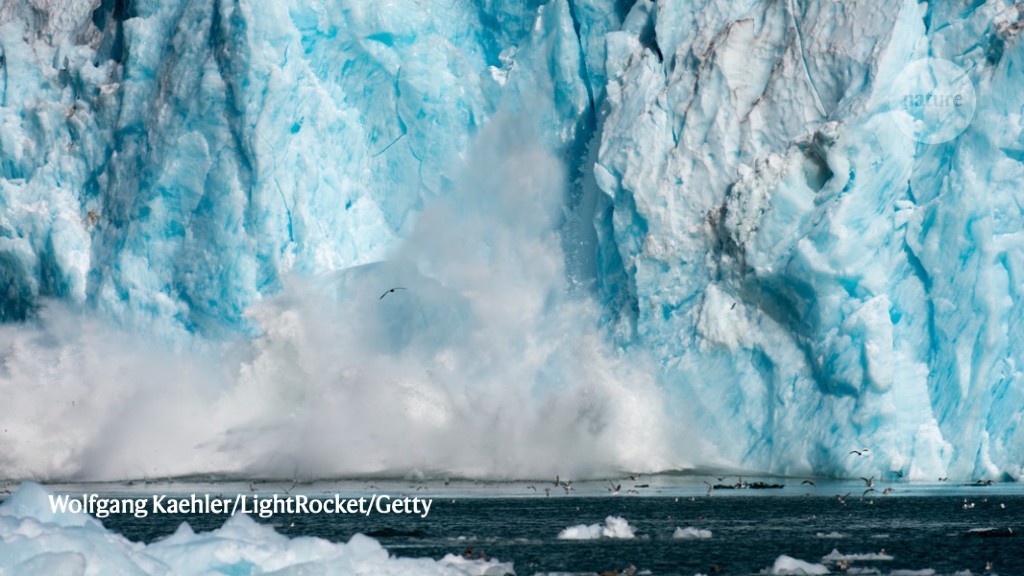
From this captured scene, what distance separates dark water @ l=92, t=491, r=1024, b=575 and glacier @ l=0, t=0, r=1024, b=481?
285 cm

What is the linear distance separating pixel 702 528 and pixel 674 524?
1055 millimetres

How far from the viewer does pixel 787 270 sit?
35906 millimetres

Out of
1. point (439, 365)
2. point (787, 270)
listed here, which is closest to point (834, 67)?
point (787, 270)

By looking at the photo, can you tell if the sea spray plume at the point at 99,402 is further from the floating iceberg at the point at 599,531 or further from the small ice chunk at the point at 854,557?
the small ice chunk at the point at 854,557

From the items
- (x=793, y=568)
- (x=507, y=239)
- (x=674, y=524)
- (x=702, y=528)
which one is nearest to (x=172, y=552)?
(x=793, y=568)

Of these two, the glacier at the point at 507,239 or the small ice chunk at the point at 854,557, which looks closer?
the small ice chunk at the point at 854,557

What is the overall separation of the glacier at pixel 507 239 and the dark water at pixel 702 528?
2.85 meters

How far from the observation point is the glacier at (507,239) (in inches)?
1398

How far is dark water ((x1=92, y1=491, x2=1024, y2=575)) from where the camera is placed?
2414 cm

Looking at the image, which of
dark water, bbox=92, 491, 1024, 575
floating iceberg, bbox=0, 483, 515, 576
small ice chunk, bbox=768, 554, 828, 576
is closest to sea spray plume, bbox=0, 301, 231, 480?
dark water, bbox=92, 491, 1024, 575

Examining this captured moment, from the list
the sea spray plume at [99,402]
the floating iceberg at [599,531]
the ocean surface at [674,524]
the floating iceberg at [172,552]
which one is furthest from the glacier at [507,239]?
the floating iceberg at [172,552]

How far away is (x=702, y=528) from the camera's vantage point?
97.1 ft

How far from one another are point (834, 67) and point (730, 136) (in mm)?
2886

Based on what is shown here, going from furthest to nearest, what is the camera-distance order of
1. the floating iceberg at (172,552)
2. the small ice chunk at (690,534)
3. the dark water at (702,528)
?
the small ice chunk at (690,534), the dark water at (702,528), the floating iceberg at (172,552)
